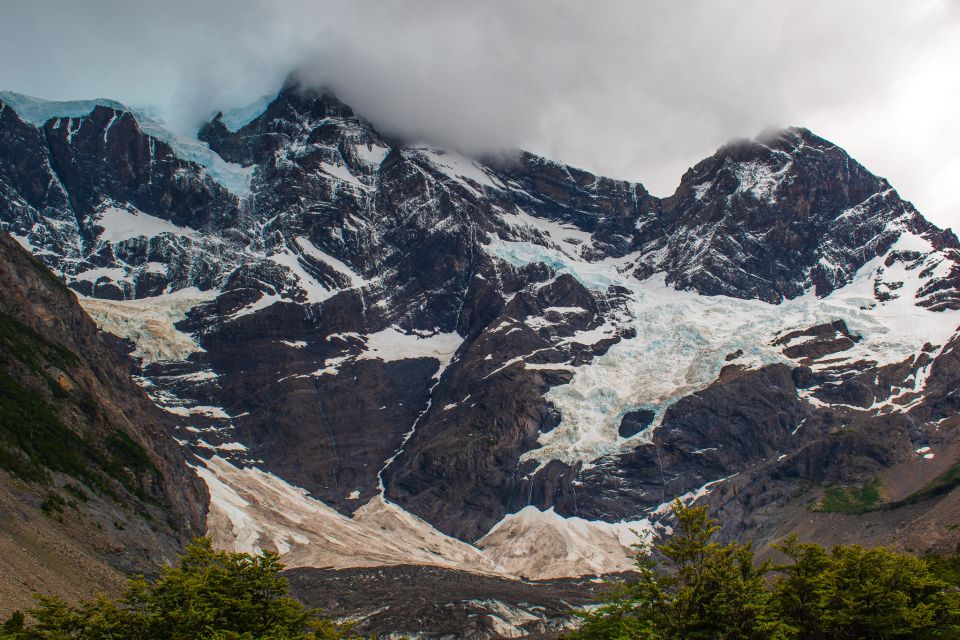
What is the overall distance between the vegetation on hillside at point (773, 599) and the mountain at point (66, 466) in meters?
51.9

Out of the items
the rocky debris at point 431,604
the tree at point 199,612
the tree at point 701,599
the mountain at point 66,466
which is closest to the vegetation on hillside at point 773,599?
the tree at point 701,599

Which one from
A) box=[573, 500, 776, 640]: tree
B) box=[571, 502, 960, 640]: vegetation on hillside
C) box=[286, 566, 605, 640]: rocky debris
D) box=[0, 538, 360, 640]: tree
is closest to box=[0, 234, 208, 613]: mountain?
box=[286, 566, 605, 640]: rocky debris

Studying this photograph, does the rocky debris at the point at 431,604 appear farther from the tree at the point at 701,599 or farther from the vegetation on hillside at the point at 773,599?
the tree at the point at 701,599

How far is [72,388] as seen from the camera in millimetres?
164125

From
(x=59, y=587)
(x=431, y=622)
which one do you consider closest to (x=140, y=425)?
A: (x=431, y=622)

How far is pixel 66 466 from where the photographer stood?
135 m

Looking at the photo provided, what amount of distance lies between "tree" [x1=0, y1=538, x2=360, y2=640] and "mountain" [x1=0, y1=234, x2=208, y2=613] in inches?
1152

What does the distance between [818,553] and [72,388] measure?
13684cm

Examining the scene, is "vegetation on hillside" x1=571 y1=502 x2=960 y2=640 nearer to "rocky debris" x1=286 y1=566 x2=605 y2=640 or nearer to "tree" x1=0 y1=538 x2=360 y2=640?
"tree" x1=0 y1=538 x2=360 y2=640

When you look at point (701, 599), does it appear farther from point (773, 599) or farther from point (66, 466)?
point (66, 466)

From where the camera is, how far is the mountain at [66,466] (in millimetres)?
100062

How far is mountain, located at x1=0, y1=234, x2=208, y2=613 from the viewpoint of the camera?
100 m

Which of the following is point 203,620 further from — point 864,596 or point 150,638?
point 864,596

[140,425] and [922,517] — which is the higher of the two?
[922,517]
